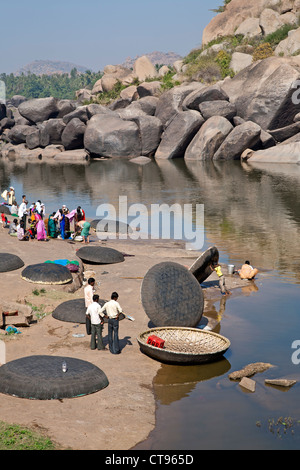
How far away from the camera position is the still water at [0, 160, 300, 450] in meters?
Answer: 10.1

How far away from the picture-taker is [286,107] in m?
52.8

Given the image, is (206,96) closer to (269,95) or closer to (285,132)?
(269,95)

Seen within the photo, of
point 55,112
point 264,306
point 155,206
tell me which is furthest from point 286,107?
point 264,306

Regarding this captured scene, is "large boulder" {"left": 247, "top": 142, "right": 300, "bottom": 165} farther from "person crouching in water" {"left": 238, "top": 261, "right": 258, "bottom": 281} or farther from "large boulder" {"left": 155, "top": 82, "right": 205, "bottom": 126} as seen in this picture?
"person crouching in water" {"left": 238, "top": 261, "right": 258, "bottom": 281}

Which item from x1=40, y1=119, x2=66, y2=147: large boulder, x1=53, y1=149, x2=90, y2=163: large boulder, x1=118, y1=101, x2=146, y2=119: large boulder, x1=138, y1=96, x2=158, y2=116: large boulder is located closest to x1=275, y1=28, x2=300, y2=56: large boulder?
x1=138, y1=96, x2=158, y2=116: large boulder

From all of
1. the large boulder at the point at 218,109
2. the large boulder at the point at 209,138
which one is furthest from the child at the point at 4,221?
the large boulder at the point at 218,109

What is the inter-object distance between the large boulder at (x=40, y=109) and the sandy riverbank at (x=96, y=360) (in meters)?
52.2

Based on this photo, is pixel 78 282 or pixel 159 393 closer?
pixel 159 393

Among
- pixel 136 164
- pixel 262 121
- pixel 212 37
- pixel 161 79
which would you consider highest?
pixel 212 37

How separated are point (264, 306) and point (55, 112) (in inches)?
2344

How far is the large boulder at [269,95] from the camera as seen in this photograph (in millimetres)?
51562

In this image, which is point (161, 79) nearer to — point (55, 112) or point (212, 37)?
point (212, 37)

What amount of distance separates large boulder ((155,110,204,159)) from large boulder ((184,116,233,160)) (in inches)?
34.4

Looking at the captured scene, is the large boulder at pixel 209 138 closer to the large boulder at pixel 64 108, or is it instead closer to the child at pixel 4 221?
the large boulder at pixel 64 108
